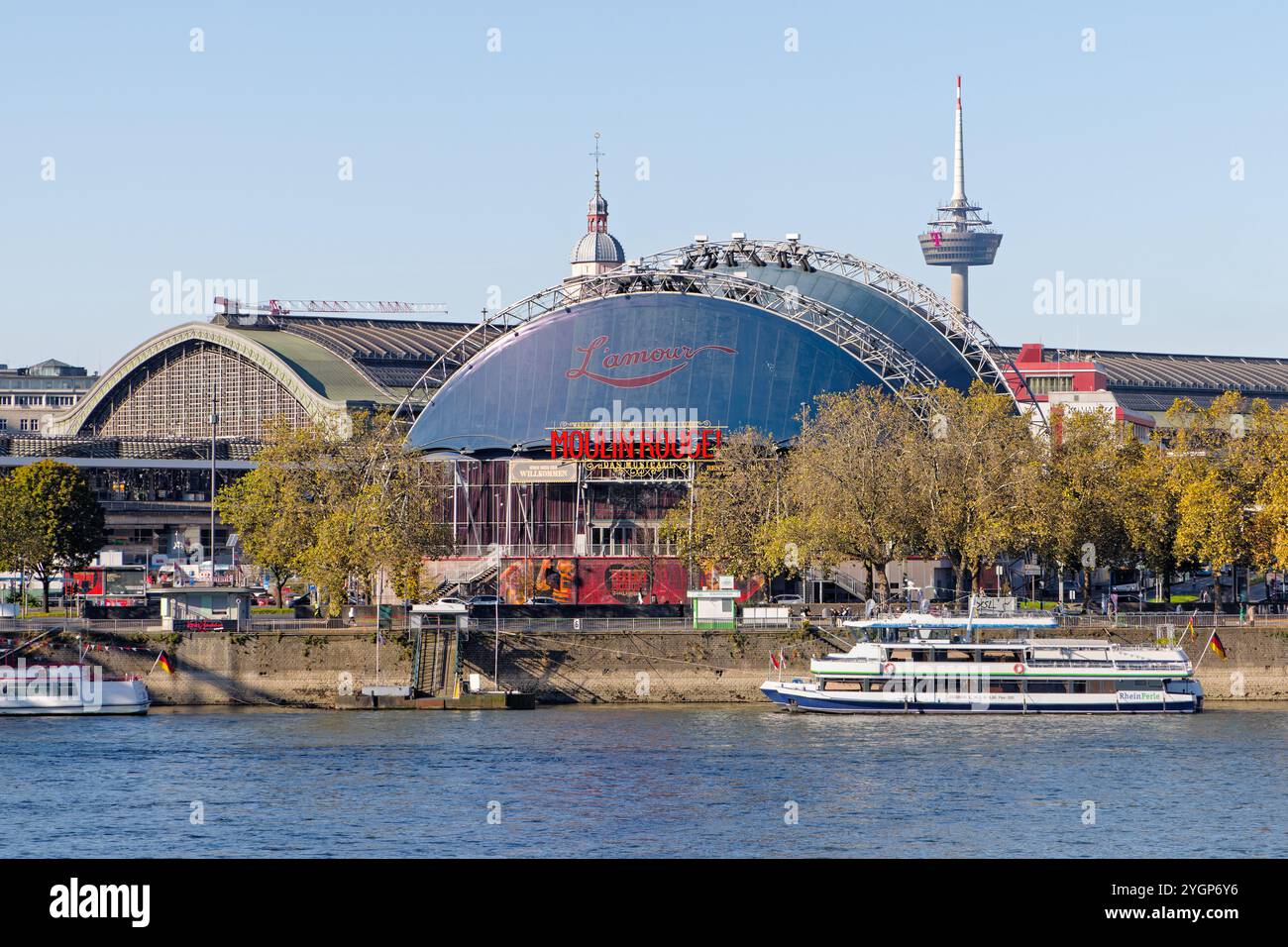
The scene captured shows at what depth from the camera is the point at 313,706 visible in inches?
4040

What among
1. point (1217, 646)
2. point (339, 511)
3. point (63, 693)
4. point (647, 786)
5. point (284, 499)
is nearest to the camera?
point (647, 786)

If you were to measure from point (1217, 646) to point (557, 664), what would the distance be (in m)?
35.6

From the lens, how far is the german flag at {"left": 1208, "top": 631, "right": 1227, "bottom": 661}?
4043 inches

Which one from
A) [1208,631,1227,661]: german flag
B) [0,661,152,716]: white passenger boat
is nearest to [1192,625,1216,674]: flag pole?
[1208,631,1227,661]: german flag

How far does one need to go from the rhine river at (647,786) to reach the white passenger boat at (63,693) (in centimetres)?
262

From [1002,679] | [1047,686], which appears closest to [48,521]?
[1002,679]

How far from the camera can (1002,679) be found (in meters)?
95.8

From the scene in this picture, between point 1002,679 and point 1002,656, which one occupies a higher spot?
point 1002,656

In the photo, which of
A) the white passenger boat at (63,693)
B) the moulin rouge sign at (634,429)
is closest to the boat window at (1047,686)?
the moulin rouge sign at (634,429)

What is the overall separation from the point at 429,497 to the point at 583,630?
18.9 meters

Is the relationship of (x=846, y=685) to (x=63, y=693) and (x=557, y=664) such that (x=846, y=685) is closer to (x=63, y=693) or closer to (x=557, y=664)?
(x=557, y=664)

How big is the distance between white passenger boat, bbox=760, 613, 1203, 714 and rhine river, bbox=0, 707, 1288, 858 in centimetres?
184

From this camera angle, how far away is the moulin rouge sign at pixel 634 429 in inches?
5034
